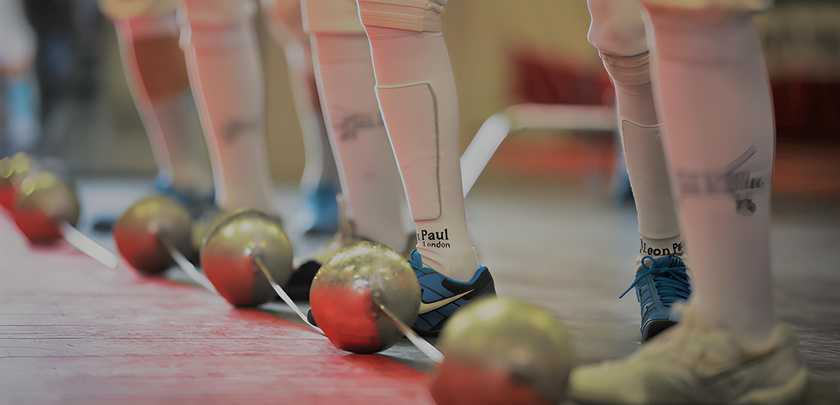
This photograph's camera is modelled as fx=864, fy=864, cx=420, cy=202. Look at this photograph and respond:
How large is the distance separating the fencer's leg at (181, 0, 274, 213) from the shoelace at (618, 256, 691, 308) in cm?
99

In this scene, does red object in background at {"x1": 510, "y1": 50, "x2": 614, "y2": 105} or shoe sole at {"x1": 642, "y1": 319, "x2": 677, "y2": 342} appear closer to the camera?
shoe sole at {"x1": 642, "y1": 319, "x2": 677, "y2": 342}

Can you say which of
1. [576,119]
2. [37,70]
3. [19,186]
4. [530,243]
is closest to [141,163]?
[37,70]

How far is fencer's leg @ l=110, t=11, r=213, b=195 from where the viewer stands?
2326mm

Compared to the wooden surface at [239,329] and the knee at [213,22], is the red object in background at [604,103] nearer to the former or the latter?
the wooden surface at [239,329]

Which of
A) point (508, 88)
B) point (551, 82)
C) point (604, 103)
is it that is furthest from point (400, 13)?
point (508, 88)

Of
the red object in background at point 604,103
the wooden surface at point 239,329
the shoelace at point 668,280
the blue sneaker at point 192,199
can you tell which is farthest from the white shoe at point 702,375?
the red object in background at point 604,103

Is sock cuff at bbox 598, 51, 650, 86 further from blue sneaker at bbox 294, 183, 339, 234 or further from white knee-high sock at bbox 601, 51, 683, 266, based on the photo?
blue sneaker at bbox 294, 183, 339, 234

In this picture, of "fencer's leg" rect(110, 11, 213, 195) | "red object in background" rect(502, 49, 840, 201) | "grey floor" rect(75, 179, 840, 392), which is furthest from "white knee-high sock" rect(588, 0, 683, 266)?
"red object in background" rect(502, 49, 840, 201)

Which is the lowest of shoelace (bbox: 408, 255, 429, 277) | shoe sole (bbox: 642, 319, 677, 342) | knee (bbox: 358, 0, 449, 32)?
shoe sole (bbox: 642, 319, 677, 342)

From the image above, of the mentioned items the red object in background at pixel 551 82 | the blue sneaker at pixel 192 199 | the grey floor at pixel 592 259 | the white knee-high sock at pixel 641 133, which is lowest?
the red object in background at pixel 551 82

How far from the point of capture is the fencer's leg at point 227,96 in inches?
77.9

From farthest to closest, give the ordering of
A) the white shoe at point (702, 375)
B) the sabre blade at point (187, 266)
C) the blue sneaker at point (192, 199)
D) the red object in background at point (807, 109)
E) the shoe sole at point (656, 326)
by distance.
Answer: the red object in background at point (807, 109) → the blue sneaker at point (192, 199) → the sabre blade at point (187, 266) → the shoe sole at point (656, 326) → the white shoe at point (702, 375)

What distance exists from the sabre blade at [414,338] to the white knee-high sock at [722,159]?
1.07 feet

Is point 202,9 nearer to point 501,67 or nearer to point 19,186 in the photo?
point 19,186
